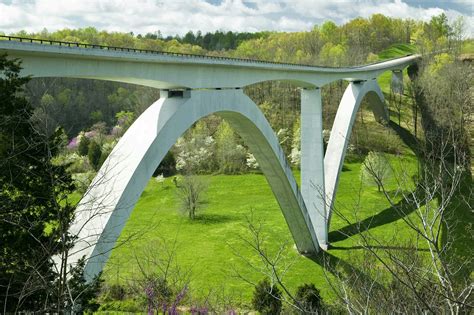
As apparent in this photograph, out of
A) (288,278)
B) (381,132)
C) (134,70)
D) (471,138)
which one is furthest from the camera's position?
(381,132)

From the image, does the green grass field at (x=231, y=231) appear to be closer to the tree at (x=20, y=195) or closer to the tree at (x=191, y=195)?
the tree at (x=191, y=195)

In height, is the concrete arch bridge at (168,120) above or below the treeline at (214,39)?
below

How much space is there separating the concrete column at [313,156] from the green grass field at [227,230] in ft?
4.31

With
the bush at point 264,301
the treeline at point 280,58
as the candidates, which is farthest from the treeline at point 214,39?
the bush at point 264,301

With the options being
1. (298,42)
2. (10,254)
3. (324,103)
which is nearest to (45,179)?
(10,254)

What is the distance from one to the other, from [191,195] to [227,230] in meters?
4.07

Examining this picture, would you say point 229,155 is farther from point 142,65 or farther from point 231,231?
point 142,65

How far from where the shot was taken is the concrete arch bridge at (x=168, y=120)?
34.3 feet

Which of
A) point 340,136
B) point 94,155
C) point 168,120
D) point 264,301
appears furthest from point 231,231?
point 94,155

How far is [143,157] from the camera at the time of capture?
1217 cm

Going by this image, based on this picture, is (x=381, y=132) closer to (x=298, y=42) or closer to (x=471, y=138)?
(x=471, y=138)

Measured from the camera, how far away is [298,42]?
271ft

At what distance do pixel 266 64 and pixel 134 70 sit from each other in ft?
30.3

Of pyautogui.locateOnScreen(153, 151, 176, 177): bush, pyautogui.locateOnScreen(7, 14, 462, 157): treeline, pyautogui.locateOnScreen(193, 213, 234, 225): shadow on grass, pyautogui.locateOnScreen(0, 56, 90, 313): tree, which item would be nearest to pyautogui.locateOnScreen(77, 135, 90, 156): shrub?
pyautogui.locateOnScreen(7, 14, 462, 157): treeline
